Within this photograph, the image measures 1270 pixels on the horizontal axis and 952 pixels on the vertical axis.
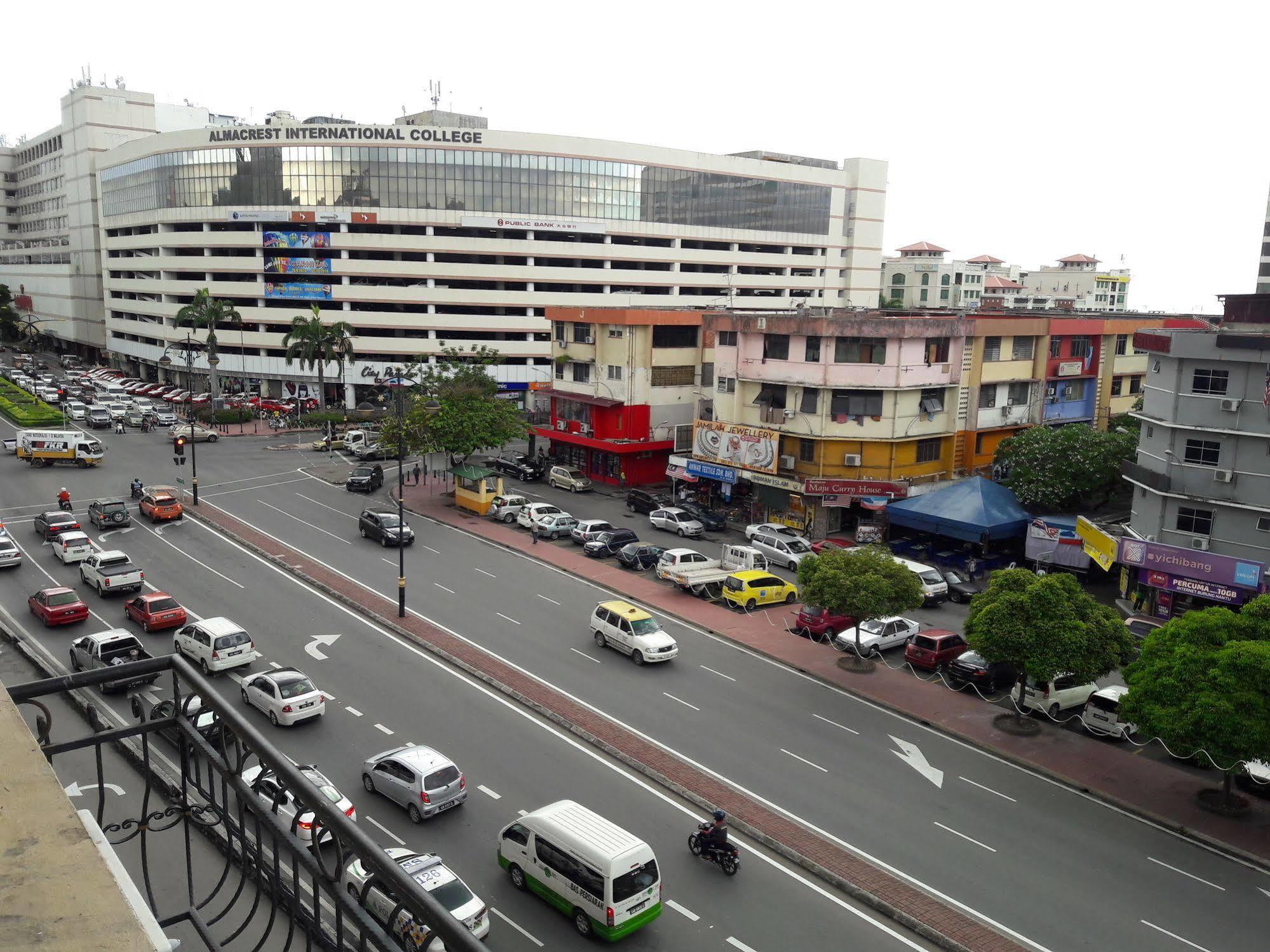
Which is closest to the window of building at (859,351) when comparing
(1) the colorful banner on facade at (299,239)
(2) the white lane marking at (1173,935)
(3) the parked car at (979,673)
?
(3) the parked car at (979,673)

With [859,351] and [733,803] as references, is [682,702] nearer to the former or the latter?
[733,803]

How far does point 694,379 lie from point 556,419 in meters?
9.56

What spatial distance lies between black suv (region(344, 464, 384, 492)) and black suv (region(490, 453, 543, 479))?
7862 millimetres

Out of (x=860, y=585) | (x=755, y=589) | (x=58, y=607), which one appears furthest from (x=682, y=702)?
(x=58, y=607)

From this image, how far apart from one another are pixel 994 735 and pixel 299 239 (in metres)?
75.7

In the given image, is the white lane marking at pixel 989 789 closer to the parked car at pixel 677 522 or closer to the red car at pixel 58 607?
the parked car at pixel 677 522

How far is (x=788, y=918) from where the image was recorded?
17.6 m

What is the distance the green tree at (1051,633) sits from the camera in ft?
79.4

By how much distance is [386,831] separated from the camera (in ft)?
65.8

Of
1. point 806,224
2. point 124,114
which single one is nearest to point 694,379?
point 806,224

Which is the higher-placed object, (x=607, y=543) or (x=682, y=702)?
(x=607, y=543)

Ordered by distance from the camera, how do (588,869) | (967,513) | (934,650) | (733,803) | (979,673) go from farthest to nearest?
(967,513)
(934,650)
(979,673)
(733,803)
(588,869)

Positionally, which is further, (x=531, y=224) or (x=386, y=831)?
(x=531, y=224)

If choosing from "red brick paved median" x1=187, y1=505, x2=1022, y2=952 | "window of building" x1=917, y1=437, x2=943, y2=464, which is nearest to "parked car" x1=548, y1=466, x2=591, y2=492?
"window of building" x1=917, y1=437, x2=943, y2=464
